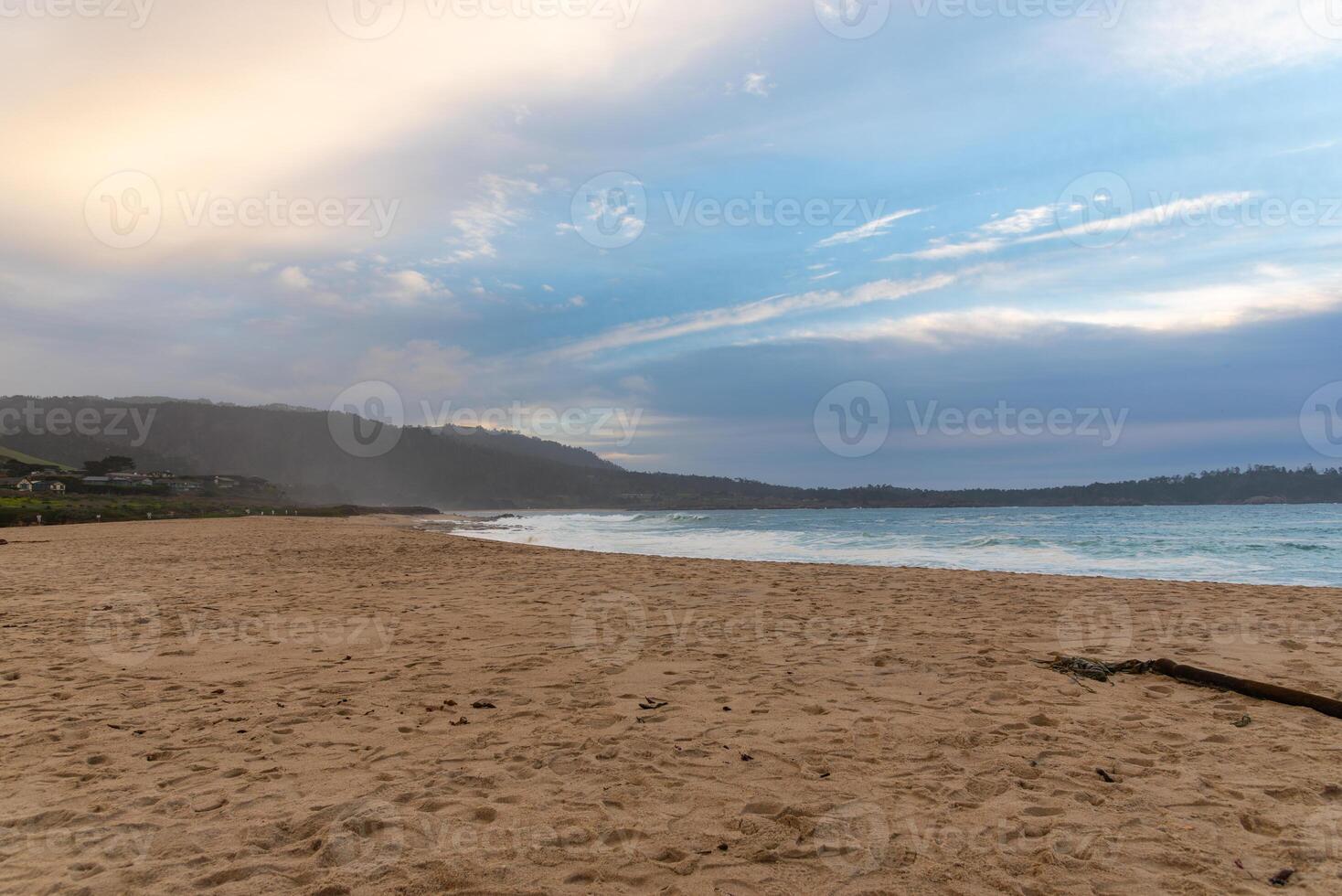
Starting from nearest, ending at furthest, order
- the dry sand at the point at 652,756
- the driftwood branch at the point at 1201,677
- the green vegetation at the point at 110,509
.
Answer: the dry sand at the point at 652,756, the driftwood branch at the point at 1201,677, the green vegetation at the point at 110,509

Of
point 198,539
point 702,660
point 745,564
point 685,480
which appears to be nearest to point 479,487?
point 685,480

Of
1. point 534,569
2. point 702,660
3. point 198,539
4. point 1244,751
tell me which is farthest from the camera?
point 198,539

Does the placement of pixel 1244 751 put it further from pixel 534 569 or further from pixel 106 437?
pixel 106 437

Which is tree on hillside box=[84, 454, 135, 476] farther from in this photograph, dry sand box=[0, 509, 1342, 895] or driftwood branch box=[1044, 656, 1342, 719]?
driftwood branch box=[1044, 656, 1342, 719]

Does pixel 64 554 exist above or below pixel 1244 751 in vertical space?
below

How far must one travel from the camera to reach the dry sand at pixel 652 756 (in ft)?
10.0

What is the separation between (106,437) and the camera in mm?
125250

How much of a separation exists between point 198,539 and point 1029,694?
26529 mm

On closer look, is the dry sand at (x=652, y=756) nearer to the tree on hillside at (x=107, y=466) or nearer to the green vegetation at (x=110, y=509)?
the green vegetation at (x=110, y=509)

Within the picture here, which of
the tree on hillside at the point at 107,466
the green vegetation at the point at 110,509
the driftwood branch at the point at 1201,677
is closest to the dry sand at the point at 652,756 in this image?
the driftwood branch at the point at 1201,677

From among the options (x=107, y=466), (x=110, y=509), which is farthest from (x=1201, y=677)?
(x=107, y=466)

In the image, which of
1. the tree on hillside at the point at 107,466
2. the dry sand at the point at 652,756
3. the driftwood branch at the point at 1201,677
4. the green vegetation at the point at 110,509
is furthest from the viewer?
the tree on hillside at the point at 107,466

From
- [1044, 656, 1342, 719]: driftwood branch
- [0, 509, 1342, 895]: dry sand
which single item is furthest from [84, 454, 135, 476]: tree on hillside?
[1044, 656, 1342, 719]: driftwood branch

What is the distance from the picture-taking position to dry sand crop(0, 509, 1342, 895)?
306 cm
